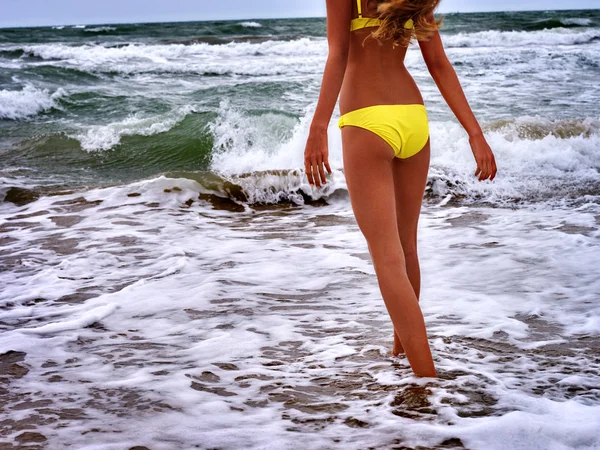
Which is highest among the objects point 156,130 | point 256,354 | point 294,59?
point 294,59

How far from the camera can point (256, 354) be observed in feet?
11.3

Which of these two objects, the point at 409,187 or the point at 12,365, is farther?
the point at 12,365

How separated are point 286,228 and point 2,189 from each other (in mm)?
3482

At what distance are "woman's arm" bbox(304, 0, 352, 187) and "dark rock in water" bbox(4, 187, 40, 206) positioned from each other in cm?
552

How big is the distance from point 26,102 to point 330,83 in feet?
43.3

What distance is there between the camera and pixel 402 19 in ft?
8.18

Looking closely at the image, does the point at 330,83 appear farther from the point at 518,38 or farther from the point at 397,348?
the point at 518,38

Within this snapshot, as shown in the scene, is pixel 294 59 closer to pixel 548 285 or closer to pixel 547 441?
pixel 548 285

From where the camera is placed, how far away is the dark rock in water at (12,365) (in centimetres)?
323

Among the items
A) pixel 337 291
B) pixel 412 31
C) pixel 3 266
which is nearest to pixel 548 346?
pixel 337 291

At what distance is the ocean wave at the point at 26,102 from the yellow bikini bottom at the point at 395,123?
41.1 ft

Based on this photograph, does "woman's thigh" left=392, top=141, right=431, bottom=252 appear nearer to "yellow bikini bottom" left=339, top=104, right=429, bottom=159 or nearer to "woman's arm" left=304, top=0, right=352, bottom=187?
"yellow bikini bottom" left=339, top=104, right=429, bottom=159

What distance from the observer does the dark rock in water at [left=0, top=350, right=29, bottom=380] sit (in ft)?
10.6

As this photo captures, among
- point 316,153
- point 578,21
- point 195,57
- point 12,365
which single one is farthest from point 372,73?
point 578,21
